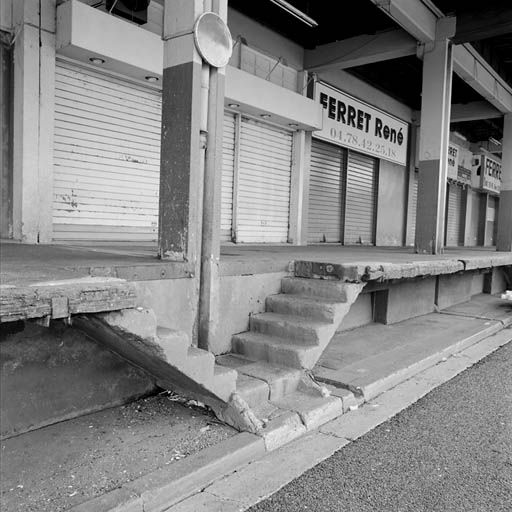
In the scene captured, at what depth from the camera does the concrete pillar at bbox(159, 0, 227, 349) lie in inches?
167

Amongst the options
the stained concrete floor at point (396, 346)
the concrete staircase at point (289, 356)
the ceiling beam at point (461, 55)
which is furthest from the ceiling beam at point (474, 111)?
the concrete staircase at point (289, 356)

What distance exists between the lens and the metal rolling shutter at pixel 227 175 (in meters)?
9.81

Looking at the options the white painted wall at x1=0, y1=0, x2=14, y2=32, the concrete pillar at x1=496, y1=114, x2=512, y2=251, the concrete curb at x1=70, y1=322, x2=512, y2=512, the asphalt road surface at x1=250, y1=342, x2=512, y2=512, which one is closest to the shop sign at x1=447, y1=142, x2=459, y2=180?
the concrete pillar at x1=496, y1=114, x2=512, y2=251

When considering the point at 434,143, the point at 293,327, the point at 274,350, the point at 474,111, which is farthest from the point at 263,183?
the point at 474,111

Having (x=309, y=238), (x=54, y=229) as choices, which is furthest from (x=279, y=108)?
(x=54, y=229)

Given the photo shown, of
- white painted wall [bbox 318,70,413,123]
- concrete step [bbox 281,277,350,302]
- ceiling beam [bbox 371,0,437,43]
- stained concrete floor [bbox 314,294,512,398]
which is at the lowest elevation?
stained concrete floor [bbox 314,294,512,398]

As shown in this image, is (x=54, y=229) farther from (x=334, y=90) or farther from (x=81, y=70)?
(x=334, y=90)

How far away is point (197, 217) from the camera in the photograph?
14.2 feet

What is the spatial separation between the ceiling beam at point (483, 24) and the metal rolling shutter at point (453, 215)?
9.75 m

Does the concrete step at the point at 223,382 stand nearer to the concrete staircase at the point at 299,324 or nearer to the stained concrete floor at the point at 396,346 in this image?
the concrete staircase at the point at 299,324

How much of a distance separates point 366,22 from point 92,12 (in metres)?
6.31

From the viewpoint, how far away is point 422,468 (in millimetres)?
3396

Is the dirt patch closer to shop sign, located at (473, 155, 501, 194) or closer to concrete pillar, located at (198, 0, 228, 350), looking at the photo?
concrete pillar, located at (198, 0, 228, 350)

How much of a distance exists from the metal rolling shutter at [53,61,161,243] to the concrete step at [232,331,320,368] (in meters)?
3.66
